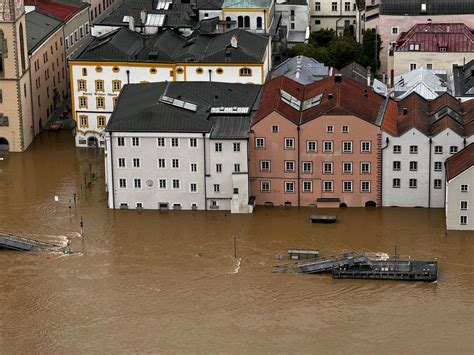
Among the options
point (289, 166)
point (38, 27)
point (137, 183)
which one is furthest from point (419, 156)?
point (38, 27)

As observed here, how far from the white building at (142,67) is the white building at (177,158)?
12.1 meters

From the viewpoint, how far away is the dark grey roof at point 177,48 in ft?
382

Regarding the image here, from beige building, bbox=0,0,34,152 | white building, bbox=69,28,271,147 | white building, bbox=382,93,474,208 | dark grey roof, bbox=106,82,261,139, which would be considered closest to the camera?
white building, bbox=382,93,474,208

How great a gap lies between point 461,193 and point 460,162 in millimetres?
2621

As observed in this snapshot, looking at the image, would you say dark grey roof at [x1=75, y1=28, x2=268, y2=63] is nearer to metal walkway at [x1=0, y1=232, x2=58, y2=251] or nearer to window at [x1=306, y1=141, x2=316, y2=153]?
window at [x1=306, y1=141, x2=316, y2=153]

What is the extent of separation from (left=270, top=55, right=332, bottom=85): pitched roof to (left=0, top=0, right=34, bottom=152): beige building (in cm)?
2213

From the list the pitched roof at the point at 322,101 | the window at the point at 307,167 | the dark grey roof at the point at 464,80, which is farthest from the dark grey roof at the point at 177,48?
the dark grey roof at the point at 464,80

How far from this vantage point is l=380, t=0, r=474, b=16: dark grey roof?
131 m

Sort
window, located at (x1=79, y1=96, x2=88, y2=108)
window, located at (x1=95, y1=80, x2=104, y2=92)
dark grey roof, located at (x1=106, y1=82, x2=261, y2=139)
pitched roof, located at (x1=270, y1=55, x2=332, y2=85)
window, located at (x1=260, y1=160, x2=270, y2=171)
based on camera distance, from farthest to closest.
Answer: window, located at (x1=79, y1=96, x2=88, y2=108), window, located at (x1=95, y1=80, x2=104, y2=92), pitched roof, located at (x1=270, y1=55, x2=332, y2=85), window, located at (x1=260, y1=160, x2=270, y2=171), dark grey roof, located at (x1=106, y1=82, x2=261, y2=139)

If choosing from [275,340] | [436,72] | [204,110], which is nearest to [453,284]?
[275,340]

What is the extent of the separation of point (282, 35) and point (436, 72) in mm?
21067

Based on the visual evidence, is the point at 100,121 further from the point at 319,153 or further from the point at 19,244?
the point at 19,244

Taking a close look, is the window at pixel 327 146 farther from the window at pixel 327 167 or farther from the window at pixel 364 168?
the window at pixel 364 168

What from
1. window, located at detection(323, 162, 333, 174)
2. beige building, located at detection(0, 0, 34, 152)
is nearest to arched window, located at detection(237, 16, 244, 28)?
beige building, located at detection(0, 0, 34, 152)
